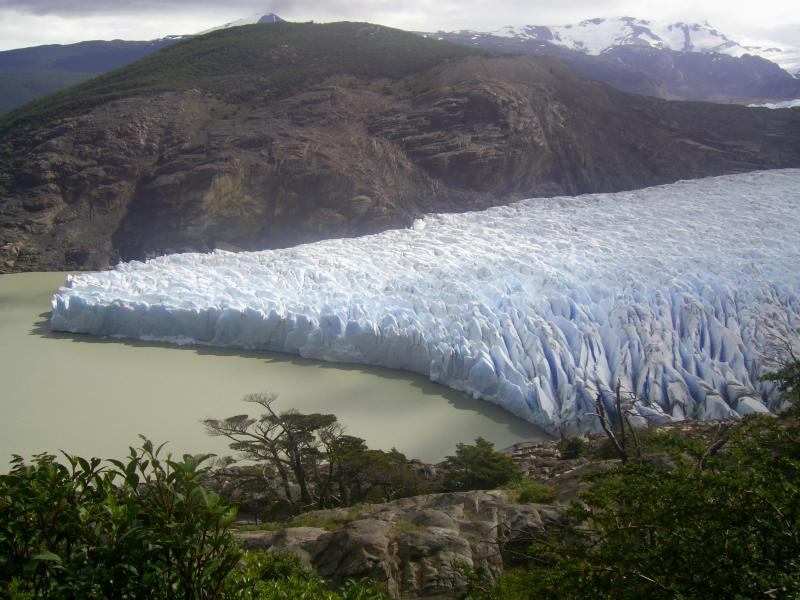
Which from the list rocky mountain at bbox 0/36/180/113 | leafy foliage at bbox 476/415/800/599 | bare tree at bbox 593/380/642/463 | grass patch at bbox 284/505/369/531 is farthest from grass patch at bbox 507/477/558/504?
rocky mountain at bbox 0/36/180/113

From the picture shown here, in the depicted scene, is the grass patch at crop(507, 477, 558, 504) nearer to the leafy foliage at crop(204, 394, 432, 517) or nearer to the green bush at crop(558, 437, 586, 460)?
the leafy foliage at crop(204, 394, 432, 517)

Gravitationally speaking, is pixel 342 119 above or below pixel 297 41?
below

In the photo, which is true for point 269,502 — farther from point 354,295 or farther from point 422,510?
point 354,295

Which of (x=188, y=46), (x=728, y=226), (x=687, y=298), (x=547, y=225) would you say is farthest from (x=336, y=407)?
(x=188, y=46)

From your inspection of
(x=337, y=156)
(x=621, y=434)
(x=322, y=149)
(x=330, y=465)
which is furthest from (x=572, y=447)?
(x=322, y=149)

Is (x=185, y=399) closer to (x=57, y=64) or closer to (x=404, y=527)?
(x=404, y=527)
